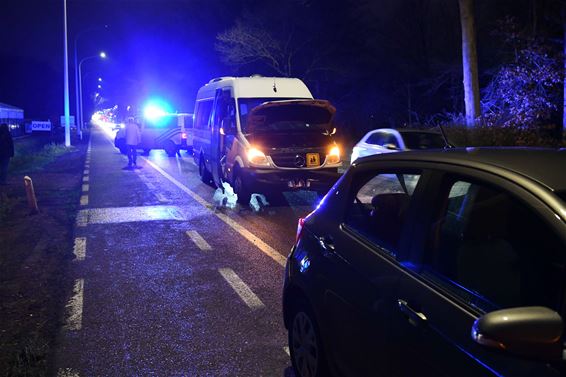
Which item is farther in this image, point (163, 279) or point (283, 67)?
point (283, 67)

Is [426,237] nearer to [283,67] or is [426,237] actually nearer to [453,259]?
[453,259]

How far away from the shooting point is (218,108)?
12555 millimetres

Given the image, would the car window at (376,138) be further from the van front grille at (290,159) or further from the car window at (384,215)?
the car window at (384,215)

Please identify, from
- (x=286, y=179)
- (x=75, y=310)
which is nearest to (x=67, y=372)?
(x=75, y=310)

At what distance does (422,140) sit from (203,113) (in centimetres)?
584

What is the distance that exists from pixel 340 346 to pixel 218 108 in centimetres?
1014

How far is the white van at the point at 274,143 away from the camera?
10516 millimetres

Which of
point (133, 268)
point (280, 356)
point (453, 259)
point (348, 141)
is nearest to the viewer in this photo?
point (453, 259)

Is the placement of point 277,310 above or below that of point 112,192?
below

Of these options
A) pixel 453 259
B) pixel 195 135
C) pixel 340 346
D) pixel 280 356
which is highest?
pixel 195 135

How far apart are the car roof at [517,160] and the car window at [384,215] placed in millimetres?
180

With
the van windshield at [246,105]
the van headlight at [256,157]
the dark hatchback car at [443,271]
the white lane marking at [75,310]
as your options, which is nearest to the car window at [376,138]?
the van windshield at [246,105]

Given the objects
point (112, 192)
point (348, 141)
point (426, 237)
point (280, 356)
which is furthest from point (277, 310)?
point (348, 141)

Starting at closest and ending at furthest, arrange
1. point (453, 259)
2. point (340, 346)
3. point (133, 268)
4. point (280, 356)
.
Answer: point (453, 259), point (340, 346), point (280, 356), point (133, 268)
